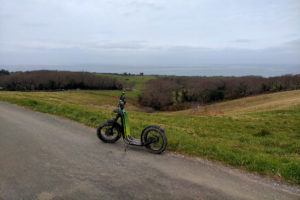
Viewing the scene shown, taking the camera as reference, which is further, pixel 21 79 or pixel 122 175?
pixel 21 79

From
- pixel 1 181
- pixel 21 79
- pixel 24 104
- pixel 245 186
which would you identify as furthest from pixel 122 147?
pixel 21 79

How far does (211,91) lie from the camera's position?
65.9 metres

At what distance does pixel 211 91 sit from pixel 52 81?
6610 cm

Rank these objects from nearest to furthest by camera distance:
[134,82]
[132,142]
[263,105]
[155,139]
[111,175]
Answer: [111,175] < [155,139] < [132,142] < [263,105] < [134,82]

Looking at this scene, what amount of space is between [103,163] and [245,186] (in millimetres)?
3222

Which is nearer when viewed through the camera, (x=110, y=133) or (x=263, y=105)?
(x=110, y=133)

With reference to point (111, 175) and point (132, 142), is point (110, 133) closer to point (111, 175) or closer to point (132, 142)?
point (132, 142)

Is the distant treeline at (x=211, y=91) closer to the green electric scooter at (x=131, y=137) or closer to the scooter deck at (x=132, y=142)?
the green electric scooter at (x=131, y=137)

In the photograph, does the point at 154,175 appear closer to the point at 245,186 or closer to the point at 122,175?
the point at 122,175

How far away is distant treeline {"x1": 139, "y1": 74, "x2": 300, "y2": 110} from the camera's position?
6034 cm

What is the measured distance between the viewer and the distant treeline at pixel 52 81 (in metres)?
79.3

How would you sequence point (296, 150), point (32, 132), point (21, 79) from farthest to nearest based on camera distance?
1. point (21, 79)
2. point (32, 132)
3. point (296, 150)

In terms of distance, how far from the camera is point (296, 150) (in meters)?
7.02

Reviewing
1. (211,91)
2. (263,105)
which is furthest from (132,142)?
(211,91)
